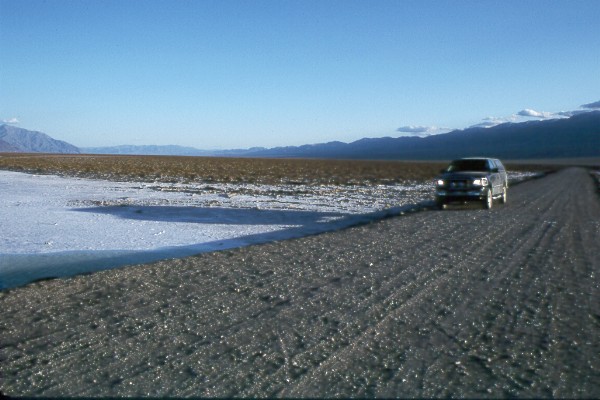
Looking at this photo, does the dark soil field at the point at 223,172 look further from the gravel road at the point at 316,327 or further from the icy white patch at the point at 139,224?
the gravel road at the point at 316,327

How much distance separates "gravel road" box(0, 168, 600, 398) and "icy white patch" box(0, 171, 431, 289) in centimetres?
165

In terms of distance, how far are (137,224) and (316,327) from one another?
1003cm

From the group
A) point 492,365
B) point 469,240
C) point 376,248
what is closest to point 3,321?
point 492,365

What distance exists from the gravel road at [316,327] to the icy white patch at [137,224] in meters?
1.65

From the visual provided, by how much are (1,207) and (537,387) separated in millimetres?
18296

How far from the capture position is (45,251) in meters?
11.1

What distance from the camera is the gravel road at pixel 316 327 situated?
4.70m

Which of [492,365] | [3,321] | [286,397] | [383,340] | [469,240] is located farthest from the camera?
[469,240]

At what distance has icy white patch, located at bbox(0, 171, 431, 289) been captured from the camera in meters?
10.5

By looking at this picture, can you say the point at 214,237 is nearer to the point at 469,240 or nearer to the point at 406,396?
the point at 469,240

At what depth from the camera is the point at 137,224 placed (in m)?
15.2

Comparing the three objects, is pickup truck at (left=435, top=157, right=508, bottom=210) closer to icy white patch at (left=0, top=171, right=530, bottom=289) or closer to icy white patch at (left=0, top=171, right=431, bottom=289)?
icy white patch at (left=0, top=171, right=530, bottom=289)

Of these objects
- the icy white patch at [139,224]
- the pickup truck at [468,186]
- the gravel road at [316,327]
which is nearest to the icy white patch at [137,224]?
the icy white patch at [139,224]

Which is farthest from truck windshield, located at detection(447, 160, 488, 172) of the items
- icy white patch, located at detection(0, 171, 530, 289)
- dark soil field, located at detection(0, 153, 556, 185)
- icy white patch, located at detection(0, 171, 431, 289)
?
dark soil field, located at detection(0, 153, 556, 185)
